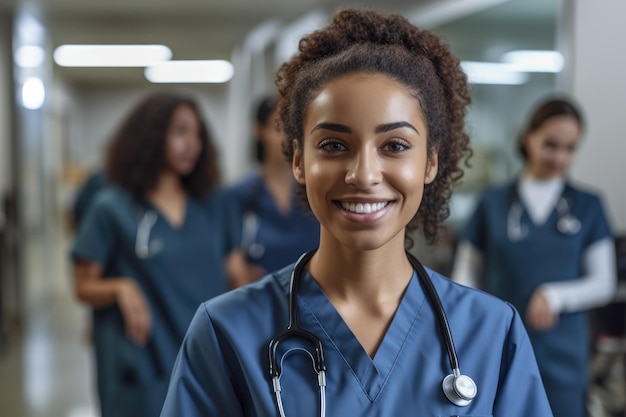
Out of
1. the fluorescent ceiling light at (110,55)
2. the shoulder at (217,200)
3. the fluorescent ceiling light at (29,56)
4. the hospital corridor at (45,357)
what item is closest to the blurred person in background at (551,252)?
the shoulder at (217,200)

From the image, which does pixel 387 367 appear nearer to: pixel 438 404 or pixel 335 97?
pixel 438 404

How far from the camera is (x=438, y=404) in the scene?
0.87 meters

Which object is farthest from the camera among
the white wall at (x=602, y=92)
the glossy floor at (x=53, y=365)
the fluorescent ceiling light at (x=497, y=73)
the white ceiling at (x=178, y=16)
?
the white ceiling at (x=178, y=16)

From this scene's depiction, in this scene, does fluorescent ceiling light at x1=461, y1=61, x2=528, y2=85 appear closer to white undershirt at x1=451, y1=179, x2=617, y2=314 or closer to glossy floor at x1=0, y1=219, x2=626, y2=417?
glossy floor at x1=0, y1=219, x2=626, y2=417

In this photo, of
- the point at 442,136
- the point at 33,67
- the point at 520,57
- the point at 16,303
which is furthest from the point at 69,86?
the point at 442,136

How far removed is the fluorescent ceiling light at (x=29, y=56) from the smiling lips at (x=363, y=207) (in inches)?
203

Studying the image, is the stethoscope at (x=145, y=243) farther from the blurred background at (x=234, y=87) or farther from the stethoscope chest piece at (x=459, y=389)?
the stethoscope chest piece at (x=459, y=389)

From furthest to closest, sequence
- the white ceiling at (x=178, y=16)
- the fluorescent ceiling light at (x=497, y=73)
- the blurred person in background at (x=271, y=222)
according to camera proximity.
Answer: the white ceiling at (x=178, y=16) < the fluorescent ceiling light at (x=497, y=73) < the blurred person in background at (x=271, y=222)

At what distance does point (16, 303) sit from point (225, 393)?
4.94m

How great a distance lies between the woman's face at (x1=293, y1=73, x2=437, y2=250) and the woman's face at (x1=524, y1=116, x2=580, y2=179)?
125 centimetres

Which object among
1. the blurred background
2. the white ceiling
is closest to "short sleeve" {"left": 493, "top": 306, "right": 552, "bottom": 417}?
the blurred background

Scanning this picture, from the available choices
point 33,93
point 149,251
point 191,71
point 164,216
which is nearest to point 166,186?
point 164,216

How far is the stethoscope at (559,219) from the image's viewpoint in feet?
6.66

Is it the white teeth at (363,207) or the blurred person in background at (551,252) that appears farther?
the blurred person in background at (551,252)
